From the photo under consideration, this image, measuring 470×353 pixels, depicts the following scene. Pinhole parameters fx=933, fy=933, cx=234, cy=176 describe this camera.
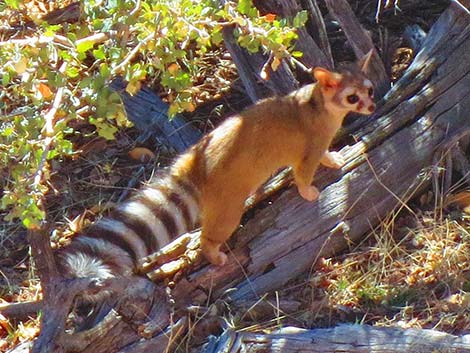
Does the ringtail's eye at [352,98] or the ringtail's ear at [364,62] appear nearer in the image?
the ringtail's eye at [352,98]

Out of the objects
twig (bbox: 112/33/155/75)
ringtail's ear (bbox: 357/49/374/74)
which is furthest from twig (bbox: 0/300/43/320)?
ringtail's ear (bbox: 357/49/374/74)

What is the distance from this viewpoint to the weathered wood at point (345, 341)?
4.68m

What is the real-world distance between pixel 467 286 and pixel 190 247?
1.60 meters

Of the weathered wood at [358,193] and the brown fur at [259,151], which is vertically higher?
the brown fur at [259,151]

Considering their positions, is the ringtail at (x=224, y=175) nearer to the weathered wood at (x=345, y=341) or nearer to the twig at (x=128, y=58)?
the weathered wood at (x=345, y=341)

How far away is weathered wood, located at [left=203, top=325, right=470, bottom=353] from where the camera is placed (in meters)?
4.68

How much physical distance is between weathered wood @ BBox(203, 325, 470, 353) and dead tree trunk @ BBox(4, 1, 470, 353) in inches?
15.6

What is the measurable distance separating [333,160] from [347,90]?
1.47 feet

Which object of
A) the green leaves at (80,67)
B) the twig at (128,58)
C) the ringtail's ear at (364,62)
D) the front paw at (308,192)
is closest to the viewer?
the green leaves at (80,67)

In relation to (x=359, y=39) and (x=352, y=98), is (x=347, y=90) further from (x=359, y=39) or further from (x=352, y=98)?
(x=359, y=39)

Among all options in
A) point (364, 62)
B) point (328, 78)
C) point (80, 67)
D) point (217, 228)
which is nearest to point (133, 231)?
point (217, 228)

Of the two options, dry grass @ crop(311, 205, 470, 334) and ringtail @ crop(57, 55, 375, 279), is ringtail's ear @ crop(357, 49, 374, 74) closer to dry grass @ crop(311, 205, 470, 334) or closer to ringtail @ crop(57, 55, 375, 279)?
ringtail @ crop(57, 55, 375, 279)

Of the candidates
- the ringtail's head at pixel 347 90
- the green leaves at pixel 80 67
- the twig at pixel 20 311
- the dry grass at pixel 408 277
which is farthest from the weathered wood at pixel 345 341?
the ringtail's head at pixel 347 90

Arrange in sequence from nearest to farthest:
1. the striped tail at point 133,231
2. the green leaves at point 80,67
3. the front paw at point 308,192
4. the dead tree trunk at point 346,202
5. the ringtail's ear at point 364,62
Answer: the green leaves at point 80,67 < the striped tail at point 133,231 < the dead tree trunk at point 346,202 < the front paw at point 308,192 < the ringtail's ear at point 364,62
